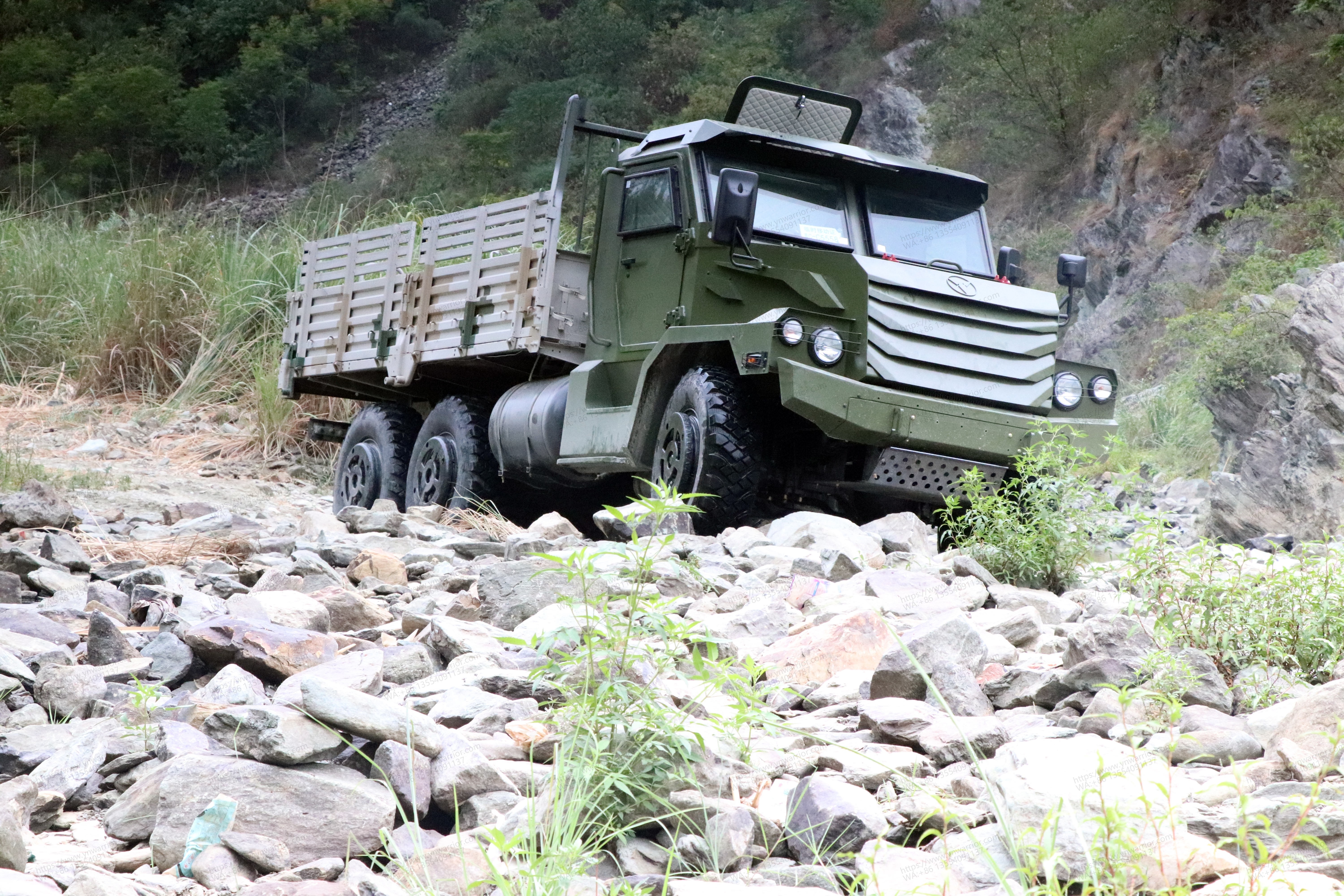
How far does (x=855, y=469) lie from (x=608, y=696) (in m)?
4.60

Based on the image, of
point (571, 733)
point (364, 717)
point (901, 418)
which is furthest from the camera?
point (901, 418)

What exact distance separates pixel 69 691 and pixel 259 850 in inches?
42.9

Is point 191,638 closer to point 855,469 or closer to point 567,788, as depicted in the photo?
point 567,788

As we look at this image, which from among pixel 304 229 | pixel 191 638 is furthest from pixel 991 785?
pixel 304 229

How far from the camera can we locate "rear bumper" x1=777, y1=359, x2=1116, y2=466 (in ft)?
20.1

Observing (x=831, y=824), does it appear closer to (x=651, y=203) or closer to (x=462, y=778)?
(x=462, y=778)

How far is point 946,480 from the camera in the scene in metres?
6.53

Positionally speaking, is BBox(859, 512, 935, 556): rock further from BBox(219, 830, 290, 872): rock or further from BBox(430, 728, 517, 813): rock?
BBox(219, 830, 290, 872): rock

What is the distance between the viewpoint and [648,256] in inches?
298

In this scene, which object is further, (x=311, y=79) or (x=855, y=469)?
(x=311, y=79)

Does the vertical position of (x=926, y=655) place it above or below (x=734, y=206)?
below

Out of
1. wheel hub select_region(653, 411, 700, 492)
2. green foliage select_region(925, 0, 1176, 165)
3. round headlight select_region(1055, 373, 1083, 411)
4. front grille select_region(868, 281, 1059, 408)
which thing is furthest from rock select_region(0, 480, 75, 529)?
green foliage select_region(925, 0, 1176, 165)

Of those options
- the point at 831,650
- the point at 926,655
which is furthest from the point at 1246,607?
the point at 831,650

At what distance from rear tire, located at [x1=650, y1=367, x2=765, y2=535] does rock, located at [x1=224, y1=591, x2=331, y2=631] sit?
106 inches
